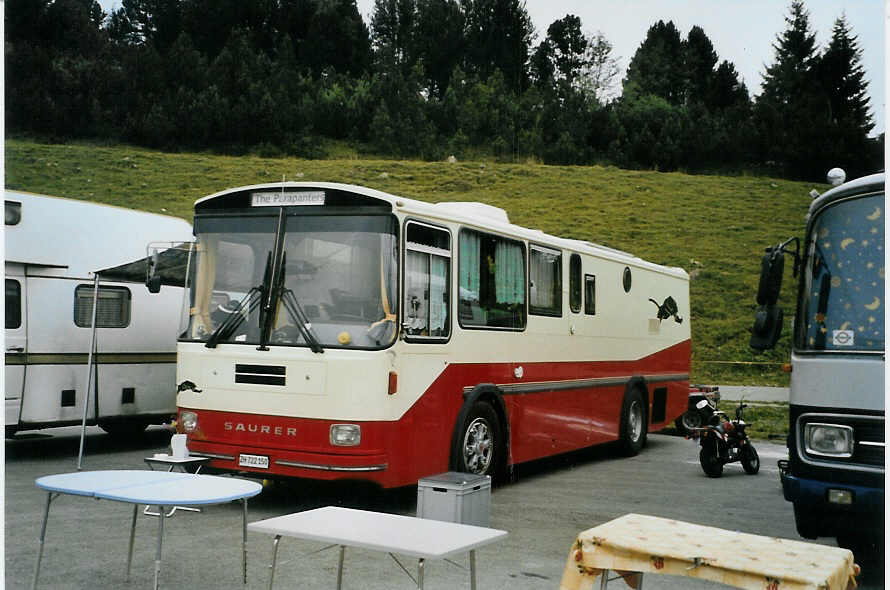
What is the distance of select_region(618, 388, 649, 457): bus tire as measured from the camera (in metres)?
12.5

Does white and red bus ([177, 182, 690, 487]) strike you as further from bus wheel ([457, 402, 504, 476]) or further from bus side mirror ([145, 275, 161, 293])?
bus side mirror ([145, 275, 161, 293])

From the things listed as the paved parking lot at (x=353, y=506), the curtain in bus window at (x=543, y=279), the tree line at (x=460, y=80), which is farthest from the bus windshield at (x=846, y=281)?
the curtain in bus window at (x=543, y=279)

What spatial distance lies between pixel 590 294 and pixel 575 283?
0.42m

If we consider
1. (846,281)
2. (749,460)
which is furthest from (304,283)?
(749,460)

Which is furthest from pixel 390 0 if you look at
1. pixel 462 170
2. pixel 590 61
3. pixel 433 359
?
pixel 462 170

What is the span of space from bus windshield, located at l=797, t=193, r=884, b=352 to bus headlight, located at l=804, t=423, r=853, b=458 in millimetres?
501

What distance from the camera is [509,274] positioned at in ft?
31.3

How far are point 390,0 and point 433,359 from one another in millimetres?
5140

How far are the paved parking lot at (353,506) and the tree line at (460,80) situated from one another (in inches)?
124

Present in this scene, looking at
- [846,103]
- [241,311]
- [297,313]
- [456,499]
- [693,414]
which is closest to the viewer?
[456,499]

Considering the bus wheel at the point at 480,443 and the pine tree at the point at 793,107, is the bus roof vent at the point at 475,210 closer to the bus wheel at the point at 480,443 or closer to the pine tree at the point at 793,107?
the bus wheel at the point at 480,443

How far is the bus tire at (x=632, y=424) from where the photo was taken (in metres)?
12.5

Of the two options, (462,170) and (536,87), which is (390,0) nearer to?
(536,87)

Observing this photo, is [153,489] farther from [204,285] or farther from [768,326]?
[768,326]
